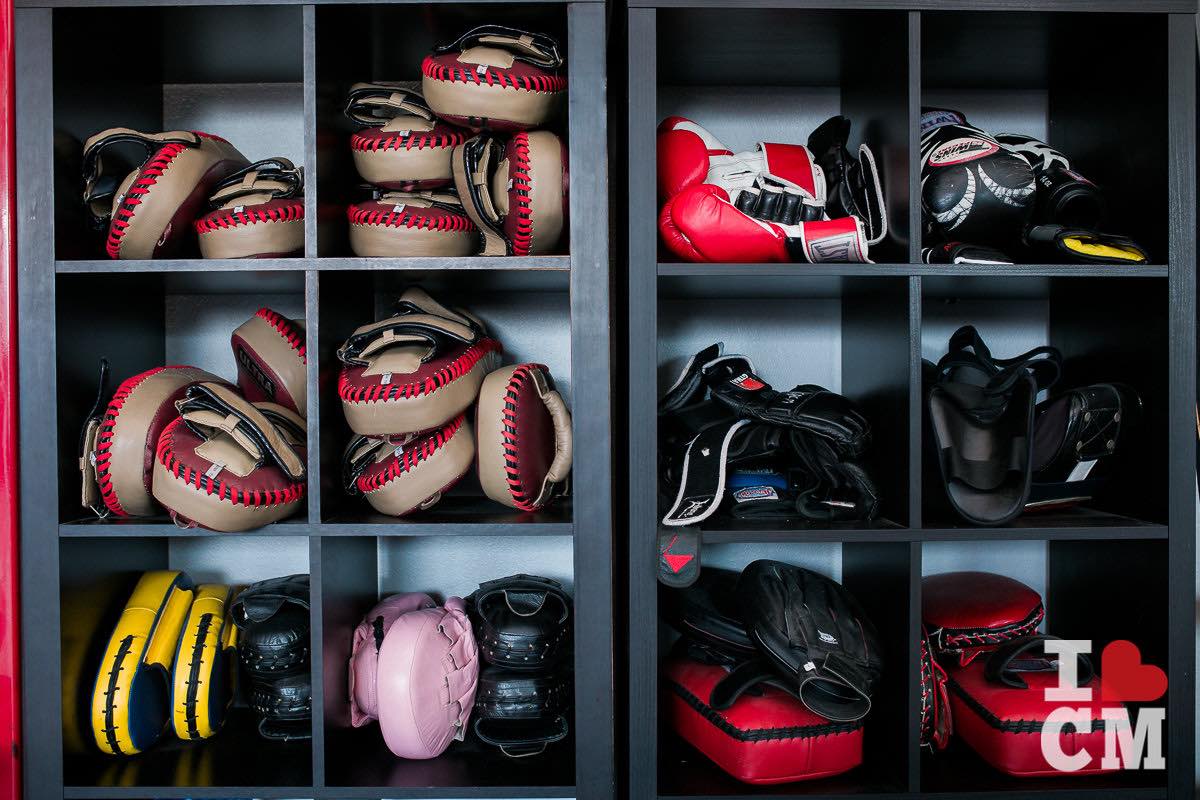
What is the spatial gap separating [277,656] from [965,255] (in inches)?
55.7

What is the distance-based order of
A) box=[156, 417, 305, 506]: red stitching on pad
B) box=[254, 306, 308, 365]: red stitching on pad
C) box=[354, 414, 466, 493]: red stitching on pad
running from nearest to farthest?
box=[156, 417, 305, 506]: red stitching on pad → box=[354, 414, 466, 493]: red stitching on pad → box=[254, 306, 308, 365]: red stitching on pad

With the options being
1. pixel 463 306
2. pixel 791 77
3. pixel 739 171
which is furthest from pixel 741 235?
pixel 463 306

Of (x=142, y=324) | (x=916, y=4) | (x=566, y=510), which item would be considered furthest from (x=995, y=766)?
(x=142, y=324)

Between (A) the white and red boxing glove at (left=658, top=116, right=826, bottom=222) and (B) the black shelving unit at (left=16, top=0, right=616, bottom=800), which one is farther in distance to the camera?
(A) the white and red boxing glove at (left=658, top=116, right=826, bottom=222)

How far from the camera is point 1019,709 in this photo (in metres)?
1.29

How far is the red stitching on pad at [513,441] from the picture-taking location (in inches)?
49.9

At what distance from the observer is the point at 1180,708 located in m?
1.26

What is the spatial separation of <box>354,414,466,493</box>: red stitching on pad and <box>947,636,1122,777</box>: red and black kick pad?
A: 3.54 feet

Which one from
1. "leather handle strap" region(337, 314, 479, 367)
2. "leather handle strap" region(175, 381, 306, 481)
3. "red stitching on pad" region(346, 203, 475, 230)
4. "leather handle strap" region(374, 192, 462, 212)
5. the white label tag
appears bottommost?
the white label tag

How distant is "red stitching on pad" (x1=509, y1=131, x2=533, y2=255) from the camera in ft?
4.10

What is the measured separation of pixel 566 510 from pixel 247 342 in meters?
0.67

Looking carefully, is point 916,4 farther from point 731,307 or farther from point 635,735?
point 635,735

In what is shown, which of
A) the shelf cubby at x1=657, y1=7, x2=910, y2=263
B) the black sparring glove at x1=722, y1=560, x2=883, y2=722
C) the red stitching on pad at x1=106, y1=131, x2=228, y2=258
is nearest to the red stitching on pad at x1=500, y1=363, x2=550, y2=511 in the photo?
the black sparring glove at x1=722, y1=560, x2=883, y2=722

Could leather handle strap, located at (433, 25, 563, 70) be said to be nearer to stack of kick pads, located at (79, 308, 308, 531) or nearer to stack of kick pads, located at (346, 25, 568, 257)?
stack of kick pads, located at (346, 25, 568, 257)
